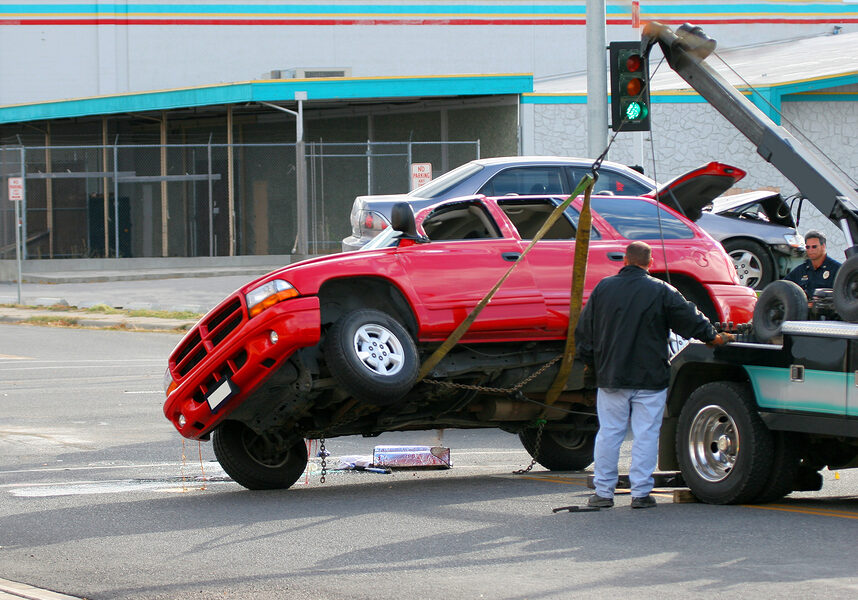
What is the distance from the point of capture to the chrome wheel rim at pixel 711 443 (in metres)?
8.45

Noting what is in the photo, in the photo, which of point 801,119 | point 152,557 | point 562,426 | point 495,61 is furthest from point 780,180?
point 152,557

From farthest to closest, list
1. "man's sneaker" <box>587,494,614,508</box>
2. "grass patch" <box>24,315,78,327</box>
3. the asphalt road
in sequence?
1. "grass patch" <box>24,315,78,327</box>
2. "man's sneaker" <box>587,494,614,508</box>
3. the asphalt road

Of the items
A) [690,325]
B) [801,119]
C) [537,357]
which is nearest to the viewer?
[690,325]

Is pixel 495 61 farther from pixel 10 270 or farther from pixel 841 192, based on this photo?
pixel 841 192

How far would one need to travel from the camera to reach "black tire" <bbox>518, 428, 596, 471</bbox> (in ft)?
35.7

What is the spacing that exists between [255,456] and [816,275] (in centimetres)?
592

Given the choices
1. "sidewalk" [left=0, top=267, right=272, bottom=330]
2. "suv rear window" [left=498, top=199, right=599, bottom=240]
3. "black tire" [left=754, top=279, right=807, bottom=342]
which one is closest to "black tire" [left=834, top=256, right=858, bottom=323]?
"black tire" [left=754, top=279, right=807, bottom=342]

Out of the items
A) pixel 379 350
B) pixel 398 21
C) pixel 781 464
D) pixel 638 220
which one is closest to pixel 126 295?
pixel 398 21

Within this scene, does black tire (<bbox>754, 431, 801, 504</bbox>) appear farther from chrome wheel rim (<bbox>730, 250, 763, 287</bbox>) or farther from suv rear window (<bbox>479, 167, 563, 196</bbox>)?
chrome wheel rim (<bbox>730, 250, 763, 287</bbox>)

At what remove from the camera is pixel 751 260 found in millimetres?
16156

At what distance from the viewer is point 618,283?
28.0ft

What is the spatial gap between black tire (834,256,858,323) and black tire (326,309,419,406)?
2862mm

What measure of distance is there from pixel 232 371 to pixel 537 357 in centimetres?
230

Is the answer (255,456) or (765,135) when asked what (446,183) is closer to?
(765,135)
